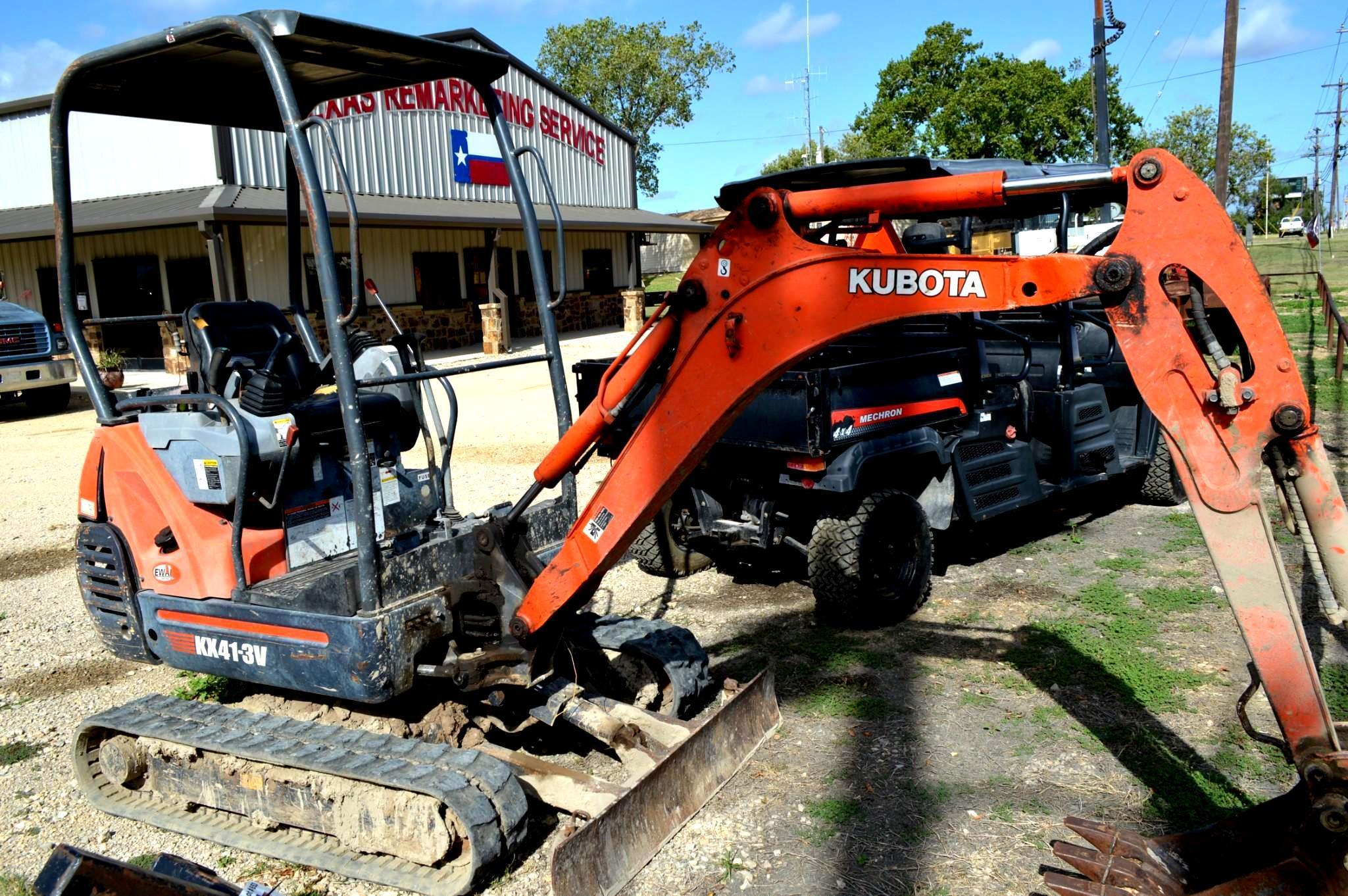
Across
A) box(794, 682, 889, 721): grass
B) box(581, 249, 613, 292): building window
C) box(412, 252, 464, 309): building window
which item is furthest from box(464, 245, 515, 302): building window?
box(794, 682, 889, 721): grass

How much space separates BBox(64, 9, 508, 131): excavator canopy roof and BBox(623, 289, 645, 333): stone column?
72.5 feet

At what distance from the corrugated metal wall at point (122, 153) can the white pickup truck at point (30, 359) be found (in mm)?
2836

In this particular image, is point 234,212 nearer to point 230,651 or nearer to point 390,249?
point 390,249

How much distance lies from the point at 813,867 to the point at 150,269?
1972 cm

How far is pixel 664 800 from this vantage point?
3.99 m

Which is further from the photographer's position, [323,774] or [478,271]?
[478,271]

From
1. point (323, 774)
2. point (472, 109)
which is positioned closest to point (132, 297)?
point (472, 109)

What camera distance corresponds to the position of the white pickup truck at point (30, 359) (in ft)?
50.2

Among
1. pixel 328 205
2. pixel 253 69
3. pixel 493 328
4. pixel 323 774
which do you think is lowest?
pixel 323 774

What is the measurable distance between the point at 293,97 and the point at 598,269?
25.9 metres

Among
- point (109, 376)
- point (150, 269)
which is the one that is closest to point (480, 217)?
point (150, 269)

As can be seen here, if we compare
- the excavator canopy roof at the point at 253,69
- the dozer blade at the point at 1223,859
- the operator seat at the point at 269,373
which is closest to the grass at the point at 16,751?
the operator seat at the point at 269,373

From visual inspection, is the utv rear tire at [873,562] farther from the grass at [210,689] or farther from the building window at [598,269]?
the building window at [598,269]

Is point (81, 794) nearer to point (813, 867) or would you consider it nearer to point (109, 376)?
point (813, 867)
